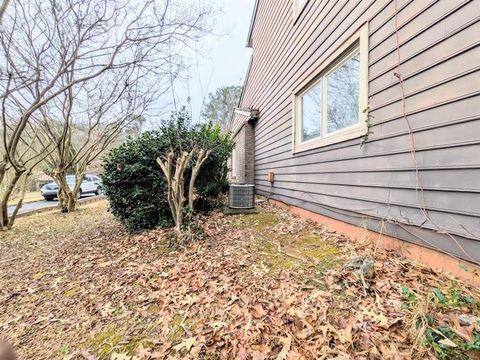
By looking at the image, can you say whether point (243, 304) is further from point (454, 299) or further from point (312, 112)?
point (312, 112)

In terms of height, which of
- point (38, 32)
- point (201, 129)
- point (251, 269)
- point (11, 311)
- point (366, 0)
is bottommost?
point (11, 311)

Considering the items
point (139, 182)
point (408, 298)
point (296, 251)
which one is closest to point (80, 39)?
point (139, 182)

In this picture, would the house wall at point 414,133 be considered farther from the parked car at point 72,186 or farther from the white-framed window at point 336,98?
the parked car at point 72,186

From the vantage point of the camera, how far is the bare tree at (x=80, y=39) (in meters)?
5.96

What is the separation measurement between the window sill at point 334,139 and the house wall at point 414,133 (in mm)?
90

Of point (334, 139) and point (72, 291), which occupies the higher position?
point (334, 139)

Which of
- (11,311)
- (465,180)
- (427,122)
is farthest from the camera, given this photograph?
(11,311)

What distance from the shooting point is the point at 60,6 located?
5.95 meters

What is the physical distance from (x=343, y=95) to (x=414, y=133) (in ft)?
5.35

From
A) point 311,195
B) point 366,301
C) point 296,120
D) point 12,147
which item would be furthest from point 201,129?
point 366,301

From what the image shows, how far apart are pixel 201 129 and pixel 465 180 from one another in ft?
17.7

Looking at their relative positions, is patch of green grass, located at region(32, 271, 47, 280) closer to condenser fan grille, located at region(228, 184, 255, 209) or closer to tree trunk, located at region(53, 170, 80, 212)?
condenser fan grille, located at region(228, 184, 255, 209)

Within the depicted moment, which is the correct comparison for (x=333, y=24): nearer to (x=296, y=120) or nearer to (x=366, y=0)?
(x=366, y=0)

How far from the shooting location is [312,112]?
498cm
